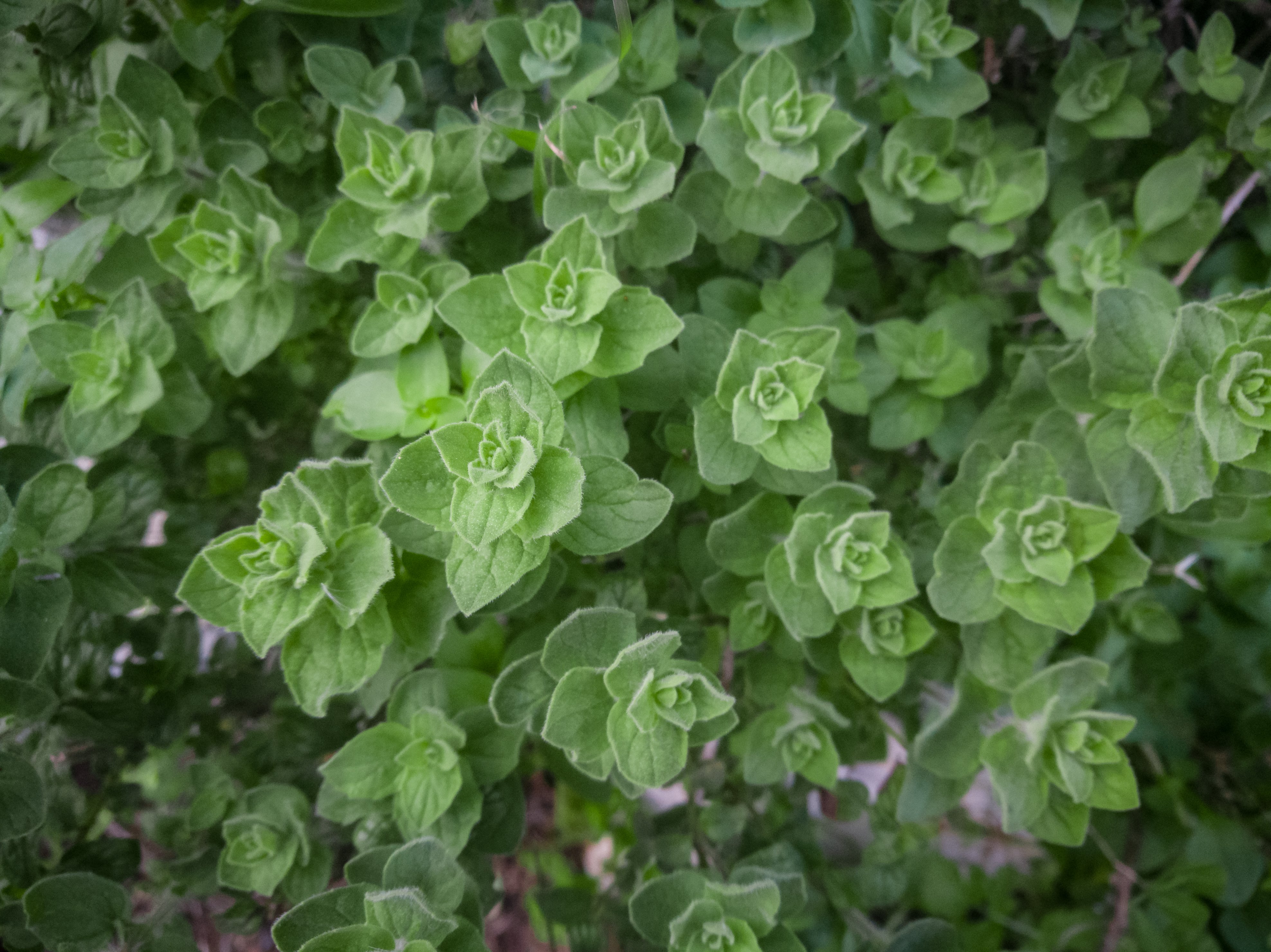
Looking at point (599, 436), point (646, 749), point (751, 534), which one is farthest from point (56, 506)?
point (751, 534)

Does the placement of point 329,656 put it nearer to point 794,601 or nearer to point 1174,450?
point 794,601

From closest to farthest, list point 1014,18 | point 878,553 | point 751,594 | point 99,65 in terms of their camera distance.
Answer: point 878,553 < point 751,594 < point 99,65 < point 1014,18

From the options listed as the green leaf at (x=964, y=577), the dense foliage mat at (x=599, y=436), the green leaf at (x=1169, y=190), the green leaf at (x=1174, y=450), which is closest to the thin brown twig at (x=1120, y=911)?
the dense foliage mat at (x=599, y=436)

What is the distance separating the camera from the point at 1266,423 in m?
1.05

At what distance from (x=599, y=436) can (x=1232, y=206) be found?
1393mm

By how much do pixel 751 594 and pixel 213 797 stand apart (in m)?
1.04

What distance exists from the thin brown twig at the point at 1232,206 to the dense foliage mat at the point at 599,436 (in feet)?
0.04

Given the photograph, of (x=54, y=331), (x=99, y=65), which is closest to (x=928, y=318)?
(x=54, y=331)

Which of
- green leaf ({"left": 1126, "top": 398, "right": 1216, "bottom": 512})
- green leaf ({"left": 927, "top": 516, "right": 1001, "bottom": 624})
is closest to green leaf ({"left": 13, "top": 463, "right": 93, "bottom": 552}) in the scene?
green leaf ({"left": 927, "top": 516, "right": 1001, "bottom": 624})

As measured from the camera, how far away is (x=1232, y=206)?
5.18ft

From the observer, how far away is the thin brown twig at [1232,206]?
1.55 metres

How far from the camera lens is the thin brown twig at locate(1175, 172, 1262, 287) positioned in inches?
61.1

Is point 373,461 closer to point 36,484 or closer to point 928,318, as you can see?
point 36,484

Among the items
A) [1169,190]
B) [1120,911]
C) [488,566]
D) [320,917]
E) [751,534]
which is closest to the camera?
[488,566]
